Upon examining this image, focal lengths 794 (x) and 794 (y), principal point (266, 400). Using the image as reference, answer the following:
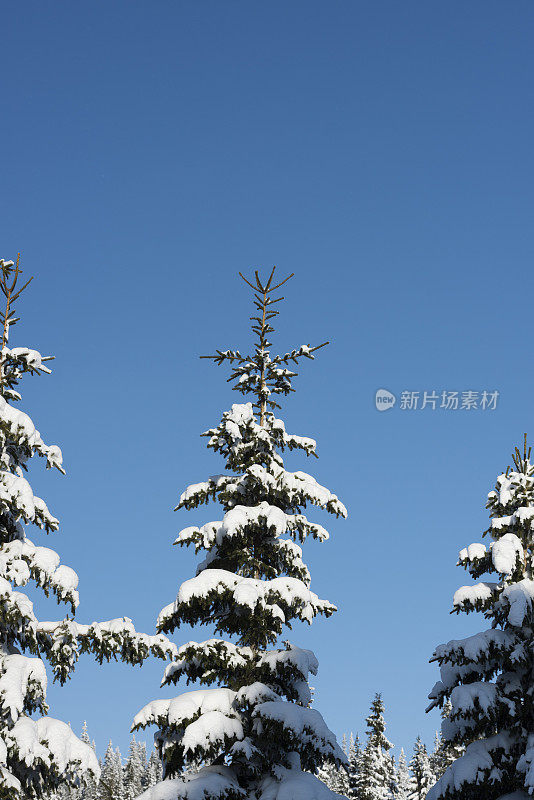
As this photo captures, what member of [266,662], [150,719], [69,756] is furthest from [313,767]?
[69,756]

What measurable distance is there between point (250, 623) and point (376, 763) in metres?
45.2

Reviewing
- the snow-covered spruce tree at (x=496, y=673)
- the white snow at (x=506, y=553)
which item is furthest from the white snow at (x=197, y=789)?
the white snow at (x=506, y=553)

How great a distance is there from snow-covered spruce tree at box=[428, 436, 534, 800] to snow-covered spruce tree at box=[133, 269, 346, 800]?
2965 millimetres

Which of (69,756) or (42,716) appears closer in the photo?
(69,756)

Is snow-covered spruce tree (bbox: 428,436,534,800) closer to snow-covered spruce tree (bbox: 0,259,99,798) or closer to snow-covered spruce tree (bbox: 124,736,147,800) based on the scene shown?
snow-covered spruce tree (bbox: 0,259,99,798)

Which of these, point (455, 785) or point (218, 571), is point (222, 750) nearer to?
point (218, 571)

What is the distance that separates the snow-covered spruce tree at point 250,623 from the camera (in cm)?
1397

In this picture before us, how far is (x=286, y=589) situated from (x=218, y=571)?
1387 mm

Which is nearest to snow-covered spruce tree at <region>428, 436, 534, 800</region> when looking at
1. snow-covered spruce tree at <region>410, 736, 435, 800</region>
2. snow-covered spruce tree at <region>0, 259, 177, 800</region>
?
snow-covered spruce tree at <region>0, 259, 177, 800</region>

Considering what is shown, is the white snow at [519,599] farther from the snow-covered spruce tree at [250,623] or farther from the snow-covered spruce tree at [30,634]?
the snow-covered spruce tree at [30,634]

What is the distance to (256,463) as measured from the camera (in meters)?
17.5

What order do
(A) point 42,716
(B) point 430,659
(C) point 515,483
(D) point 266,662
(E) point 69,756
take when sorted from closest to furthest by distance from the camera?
(E) point 69,756 → (A) point 42,716 → (D) point 266,662 → (B) point 430,659 → (C) point 515,483

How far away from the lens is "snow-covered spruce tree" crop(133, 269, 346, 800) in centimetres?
1397

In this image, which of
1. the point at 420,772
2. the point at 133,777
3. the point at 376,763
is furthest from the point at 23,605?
the point at 133,777
